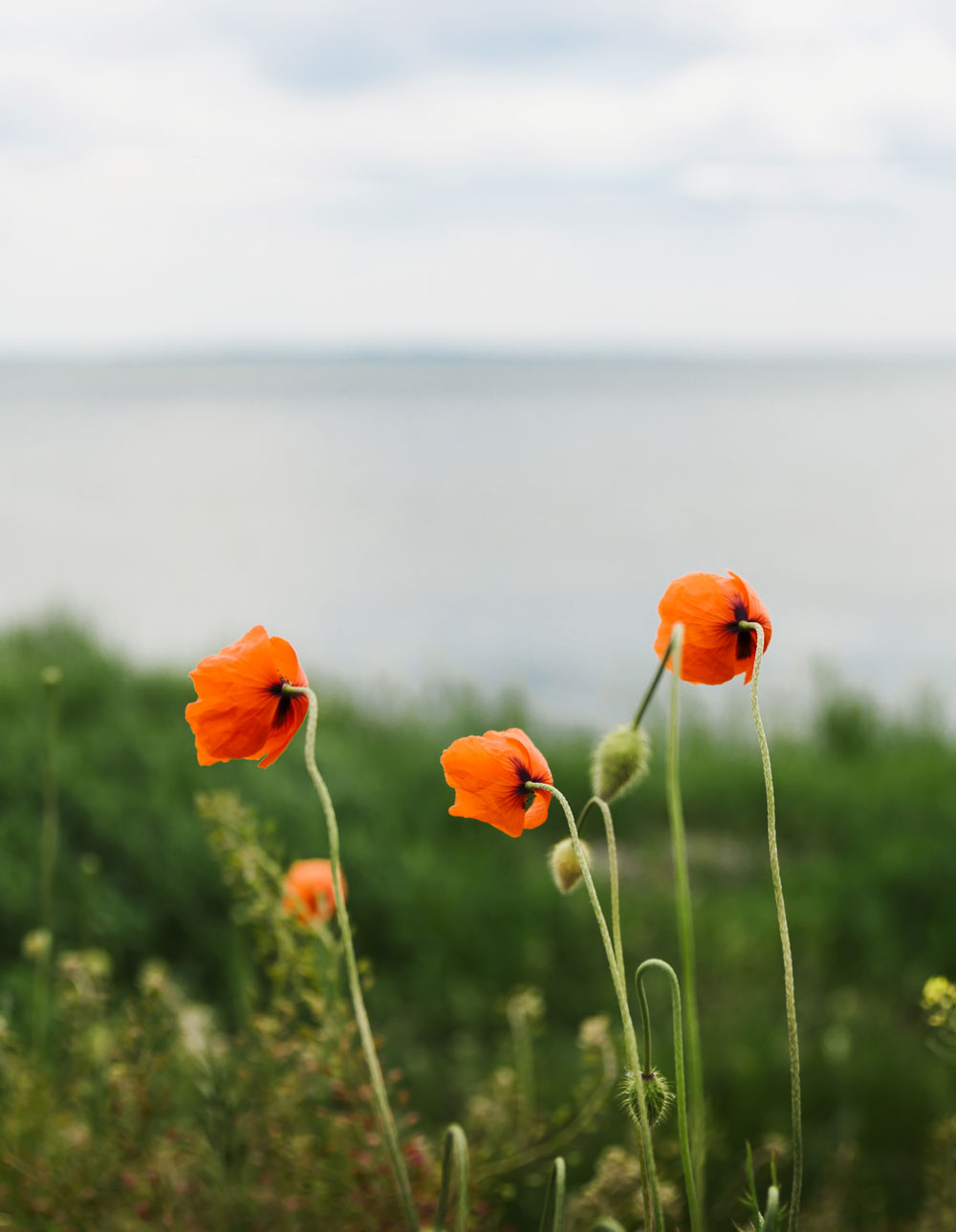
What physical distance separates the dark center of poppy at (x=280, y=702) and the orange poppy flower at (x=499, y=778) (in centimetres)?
14

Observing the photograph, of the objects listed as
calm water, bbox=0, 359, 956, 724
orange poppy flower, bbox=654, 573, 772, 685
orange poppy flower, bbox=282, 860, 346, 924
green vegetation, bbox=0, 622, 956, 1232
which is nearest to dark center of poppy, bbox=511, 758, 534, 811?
orange poppy flower, bbox=654, 573, 772, 685

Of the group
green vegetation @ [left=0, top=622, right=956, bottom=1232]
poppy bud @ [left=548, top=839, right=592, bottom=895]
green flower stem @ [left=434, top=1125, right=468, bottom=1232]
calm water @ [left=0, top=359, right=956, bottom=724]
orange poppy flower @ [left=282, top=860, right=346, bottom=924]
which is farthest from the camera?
calm water @ [left=0, top=359, right=956, bottom=724]

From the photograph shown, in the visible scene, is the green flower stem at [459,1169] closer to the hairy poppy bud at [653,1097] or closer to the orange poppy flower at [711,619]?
the hairy poppy bud at [653,1097]

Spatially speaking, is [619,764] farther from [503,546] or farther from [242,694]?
[503,546]

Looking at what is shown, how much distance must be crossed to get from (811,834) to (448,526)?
1241cm

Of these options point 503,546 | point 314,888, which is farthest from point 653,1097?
point 503,546

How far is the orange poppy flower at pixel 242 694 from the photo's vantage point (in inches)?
35.5

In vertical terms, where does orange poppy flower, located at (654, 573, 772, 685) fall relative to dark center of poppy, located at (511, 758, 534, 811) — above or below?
above

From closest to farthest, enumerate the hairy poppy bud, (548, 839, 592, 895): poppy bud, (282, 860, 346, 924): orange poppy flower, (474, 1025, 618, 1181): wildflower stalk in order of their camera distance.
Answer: the hairy poppy bud < (548, 839, 592, 895): poppy bud < (474, 1025, 618, 1181): wildflower stalk < (282, 860, 346, 924): orange poppy flower

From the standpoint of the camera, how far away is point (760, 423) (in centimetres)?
3538

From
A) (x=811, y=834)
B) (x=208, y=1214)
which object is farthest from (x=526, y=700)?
(x=208, y=1214)

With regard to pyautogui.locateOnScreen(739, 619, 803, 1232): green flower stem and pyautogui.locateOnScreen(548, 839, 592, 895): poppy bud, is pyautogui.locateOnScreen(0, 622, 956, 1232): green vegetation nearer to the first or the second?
pyautogui.locateOnScreen(548, 839, 592, 895): poppy bud

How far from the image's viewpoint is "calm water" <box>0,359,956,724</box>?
8648 mm

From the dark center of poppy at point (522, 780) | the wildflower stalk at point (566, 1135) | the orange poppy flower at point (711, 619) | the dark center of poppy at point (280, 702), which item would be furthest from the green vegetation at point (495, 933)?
the orange poppy flower at point (711, 619)
